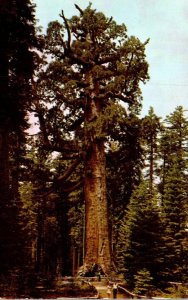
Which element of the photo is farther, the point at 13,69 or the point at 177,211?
the point at 177,211

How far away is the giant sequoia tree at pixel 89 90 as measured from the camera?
21.5 meters

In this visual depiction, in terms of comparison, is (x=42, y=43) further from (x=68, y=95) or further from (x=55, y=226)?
(x=55, y=226)

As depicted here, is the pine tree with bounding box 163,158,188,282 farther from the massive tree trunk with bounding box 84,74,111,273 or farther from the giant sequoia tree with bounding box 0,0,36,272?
the giant sequoia tree with bounding box 0,0,36,272

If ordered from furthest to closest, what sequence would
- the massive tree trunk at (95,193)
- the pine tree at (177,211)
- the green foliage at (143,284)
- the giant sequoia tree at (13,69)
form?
the pine tree at (177,211) < the massive tree trunk at (95,193) < the green foliage at (143,284) < the giant sequoia tree at (13,69)

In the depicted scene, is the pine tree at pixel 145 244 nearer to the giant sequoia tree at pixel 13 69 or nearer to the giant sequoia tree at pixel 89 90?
the giant sequoia tree at pixel 89 90

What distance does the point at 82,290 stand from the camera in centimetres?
1800

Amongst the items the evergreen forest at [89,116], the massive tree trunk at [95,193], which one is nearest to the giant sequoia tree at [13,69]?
the evergreen forest at [89,116]

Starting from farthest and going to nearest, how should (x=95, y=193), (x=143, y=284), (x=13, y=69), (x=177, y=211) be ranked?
1. (x=177, y=211)
2. (x=95, y=193)
3. (x=13, y=69)
4. (x=143, y=284)

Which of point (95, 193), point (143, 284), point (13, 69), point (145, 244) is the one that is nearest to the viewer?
point (143, 284)

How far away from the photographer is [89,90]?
894 inches

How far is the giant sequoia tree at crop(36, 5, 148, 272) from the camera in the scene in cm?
2153

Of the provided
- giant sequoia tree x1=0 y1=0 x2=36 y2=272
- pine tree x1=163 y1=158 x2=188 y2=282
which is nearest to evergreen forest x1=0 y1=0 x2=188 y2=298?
giant sequoia tree x1=0 y1=0 x2=36 y2=272

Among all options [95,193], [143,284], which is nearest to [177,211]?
[143,284]

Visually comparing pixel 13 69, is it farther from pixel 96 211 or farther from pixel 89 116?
pixel 96 211
